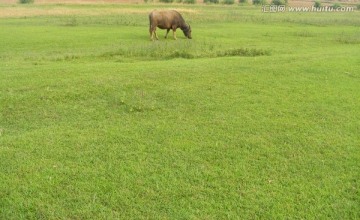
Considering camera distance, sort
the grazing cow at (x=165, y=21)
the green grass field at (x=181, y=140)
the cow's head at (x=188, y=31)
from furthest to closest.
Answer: the cow's head at (x=188, y=31)
the grazing cow at (x=165, y=21)
the green grass field at (x=181, y=140)

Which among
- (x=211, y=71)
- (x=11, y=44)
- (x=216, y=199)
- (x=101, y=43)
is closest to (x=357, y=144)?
(x=216, y=199)

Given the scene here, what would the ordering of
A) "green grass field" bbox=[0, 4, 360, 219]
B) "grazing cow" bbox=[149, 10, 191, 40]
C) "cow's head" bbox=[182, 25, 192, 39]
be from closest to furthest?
1. "green grass field" bbox=[0, 4, 360, 219]
2. "grazing cow" bbox=[149, 10, 191, 40]
3. "cow's head" bbox=[182, 25, 192, 39]

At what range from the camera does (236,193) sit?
445 centimetres

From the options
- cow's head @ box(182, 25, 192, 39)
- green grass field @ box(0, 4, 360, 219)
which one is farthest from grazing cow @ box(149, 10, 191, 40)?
green grass field @ box(0, 4, 360, 219)

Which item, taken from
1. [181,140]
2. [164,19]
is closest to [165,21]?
[164,19]

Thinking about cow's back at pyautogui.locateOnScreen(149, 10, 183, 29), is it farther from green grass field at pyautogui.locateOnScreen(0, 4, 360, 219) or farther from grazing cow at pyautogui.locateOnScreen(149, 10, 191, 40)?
green grass field at pyautogui.locateOnScreen(0, 4, 360, 219)

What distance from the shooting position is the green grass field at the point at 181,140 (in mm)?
4258

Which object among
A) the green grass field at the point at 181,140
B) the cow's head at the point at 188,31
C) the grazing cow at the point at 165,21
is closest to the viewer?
the green grass field at the point at 181,140

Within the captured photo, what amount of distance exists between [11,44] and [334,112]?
14.5 m

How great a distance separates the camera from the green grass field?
4.26 metres

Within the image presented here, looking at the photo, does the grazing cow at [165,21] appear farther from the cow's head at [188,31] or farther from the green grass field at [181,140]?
the green grass field at [181,140]

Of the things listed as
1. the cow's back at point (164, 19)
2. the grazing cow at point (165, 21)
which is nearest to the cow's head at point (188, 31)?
the grazing cow at point (165, 21)

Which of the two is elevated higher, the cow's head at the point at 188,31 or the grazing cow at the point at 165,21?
the grazing cow at the point at 165,21

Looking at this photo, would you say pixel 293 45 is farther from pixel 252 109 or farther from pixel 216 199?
pixel 216 199
